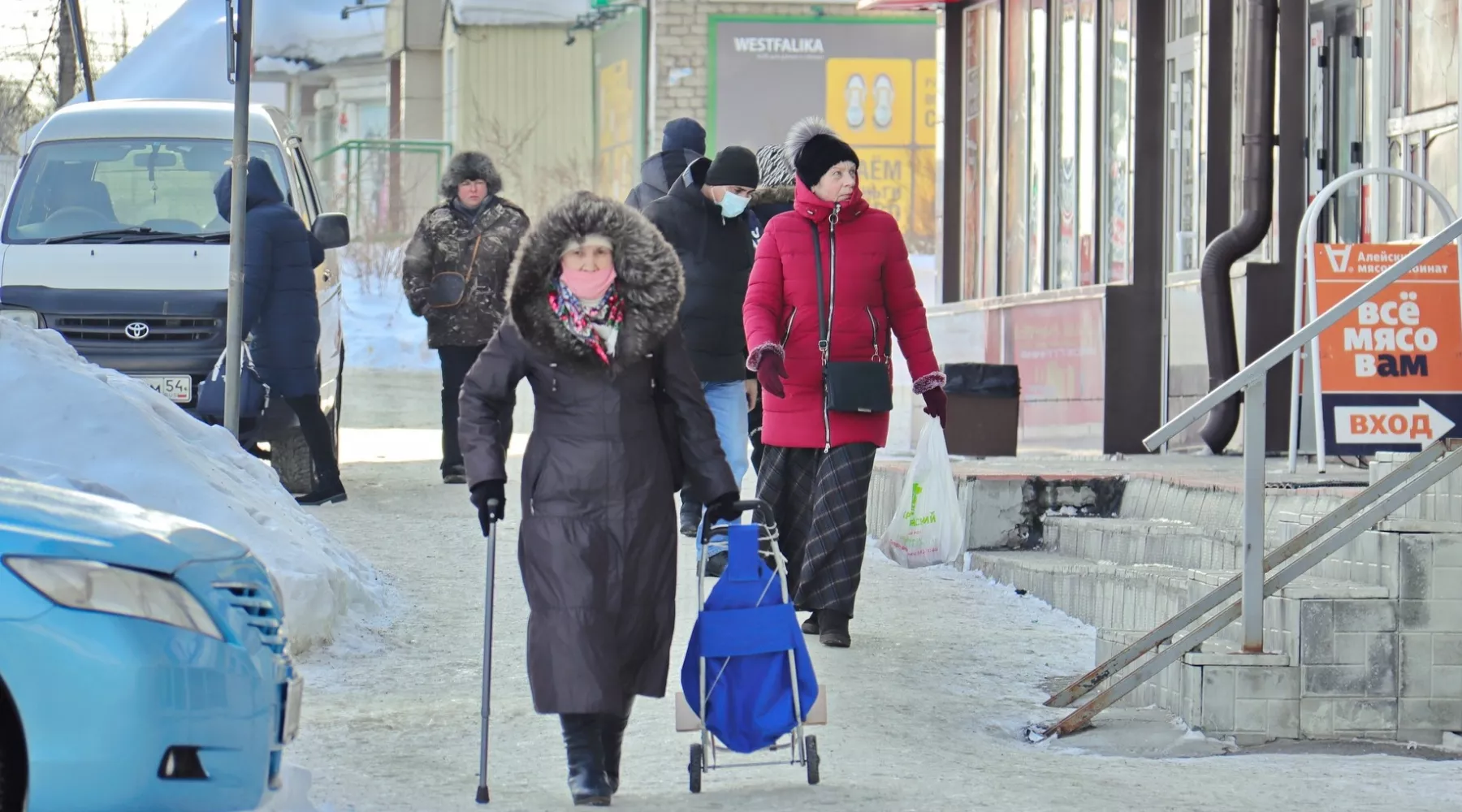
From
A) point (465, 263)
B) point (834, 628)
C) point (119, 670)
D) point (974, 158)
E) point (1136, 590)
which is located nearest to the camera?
point (119, 670)

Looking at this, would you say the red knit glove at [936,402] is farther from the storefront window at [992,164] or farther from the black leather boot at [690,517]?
the storefront window at [992,164]

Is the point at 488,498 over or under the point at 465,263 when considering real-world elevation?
under

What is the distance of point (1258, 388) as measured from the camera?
23.3 ft

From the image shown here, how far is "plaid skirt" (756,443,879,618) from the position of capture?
7969 millimetres

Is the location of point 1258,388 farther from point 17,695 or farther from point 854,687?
point 17,695

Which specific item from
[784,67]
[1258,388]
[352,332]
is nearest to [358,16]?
[784,67]

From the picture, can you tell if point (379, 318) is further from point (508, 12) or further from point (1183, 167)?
point (1183, 167)

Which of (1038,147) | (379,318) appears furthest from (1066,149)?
(379,318)

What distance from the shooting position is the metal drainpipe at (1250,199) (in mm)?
11961

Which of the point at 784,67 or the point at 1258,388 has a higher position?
the point at 784,67

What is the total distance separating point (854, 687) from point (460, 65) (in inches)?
1323

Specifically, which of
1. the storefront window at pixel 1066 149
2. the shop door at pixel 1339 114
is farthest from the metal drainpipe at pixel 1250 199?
the storefront window at pixel 1066 149

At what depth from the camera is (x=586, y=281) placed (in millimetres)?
5848

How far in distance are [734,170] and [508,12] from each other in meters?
30.2
